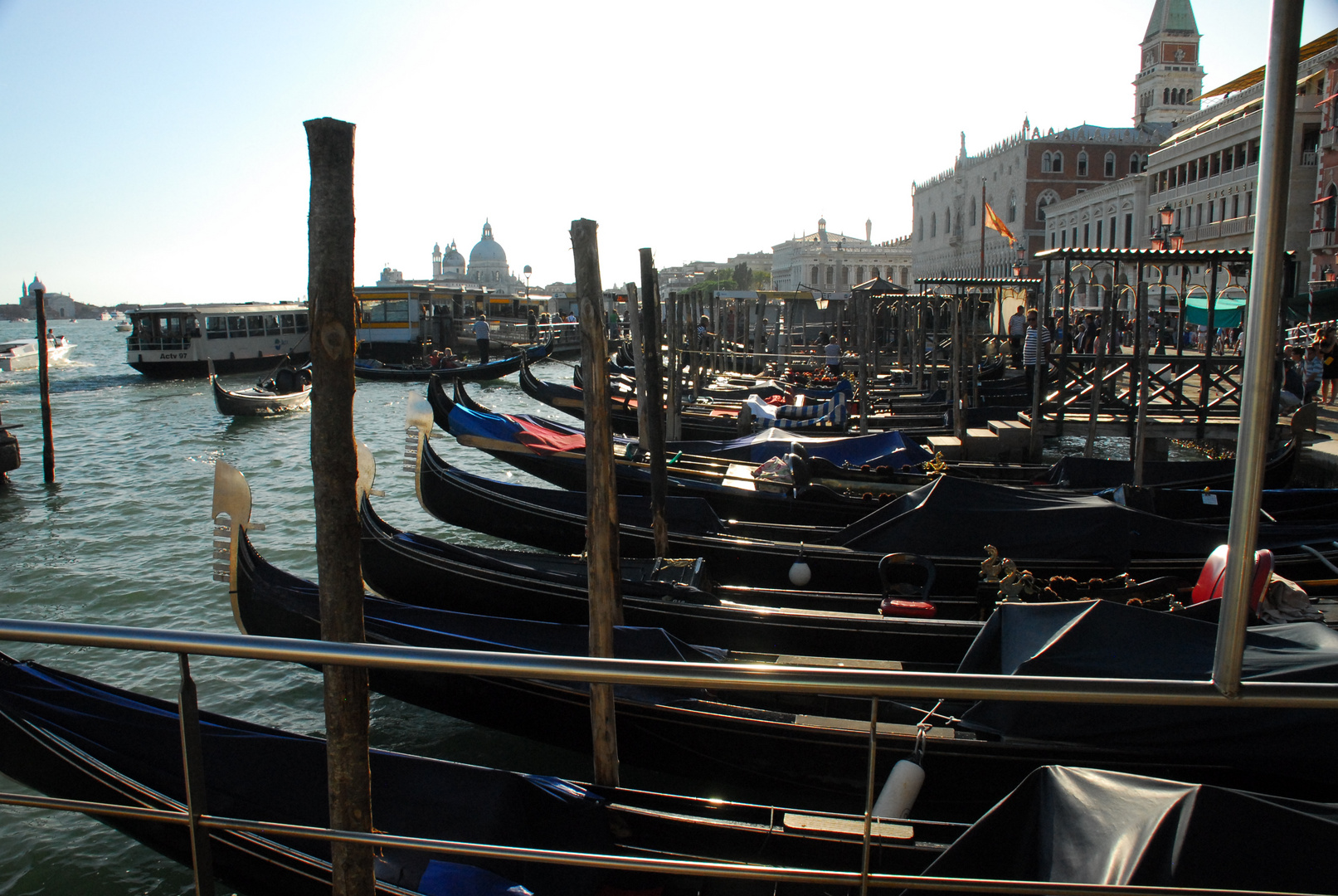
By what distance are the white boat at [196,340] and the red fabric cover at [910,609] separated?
21.7 metres

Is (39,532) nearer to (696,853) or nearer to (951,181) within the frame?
(696,853)

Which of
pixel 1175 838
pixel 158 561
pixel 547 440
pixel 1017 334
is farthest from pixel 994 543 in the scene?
pixel 1017 334

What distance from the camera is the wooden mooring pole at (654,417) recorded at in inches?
196

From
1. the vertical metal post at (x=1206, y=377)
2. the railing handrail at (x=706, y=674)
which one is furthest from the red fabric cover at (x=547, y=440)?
the railing handrail at (x=706, y=674)

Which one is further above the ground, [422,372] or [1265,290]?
[1265,290]

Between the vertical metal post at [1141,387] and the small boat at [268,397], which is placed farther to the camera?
the small boat at [268,397]

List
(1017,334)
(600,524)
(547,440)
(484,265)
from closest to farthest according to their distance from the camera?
(600,524) → (547,440) → (1017,334) → (484,265)

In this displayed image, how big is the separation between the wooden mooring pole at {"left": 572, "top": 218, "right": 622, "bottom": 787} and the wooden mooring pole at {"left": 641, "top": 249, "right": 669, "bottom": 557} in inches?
54.4

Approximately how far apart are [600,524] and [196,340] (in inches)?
936

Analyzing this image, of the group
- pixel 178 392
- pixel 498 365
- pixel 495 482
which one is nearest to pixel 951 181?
pixel 498 365

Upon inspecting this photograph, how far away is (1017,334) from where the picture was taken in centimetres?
1451

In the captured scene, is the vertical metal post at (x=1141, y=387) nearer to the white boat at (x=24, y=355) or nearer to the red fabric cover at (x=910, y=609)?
the red fabric cover at (x=910, y=609)

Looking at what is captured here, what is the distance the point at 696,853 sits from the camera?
248cm

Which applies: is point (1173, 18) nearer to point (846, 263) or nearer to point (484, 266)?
point (846, 263)
